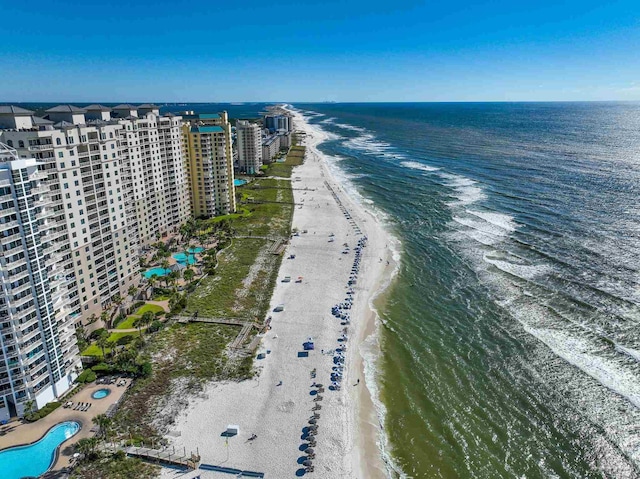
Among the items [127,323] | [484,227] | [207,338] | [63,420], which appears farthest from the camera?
[484,227]

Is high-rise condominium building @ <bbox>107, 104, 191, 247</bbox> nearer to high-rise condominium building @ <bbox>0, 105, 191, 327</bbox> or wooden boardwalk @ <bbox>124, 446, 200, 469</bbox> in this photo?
high-rise condominium building @ <bbox>0, 105, 191, 327</bbox>

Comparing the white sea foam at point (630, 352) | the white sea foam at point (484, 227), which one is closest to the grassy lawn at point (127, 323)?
the white sea foam at point (630, 352)

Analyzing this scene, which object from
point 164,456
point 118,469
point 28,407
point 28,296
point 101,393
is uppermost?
point 28,296

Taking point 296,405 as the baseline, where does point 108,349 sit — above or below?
above

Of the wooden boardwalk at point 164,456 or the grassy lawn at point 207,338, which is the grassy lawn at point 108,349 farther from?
the wooden boardwalk at point 164,456

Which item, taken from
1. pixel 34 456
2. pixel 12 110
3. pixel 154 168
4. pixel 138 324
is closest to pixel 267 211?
pixel 154 168

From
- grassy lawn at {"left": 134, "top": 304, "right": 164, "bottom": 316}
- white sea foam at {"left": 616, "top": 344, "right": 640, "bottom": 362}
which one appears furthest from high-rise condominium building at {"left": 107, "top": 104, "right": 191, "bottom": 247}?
white sea foam at {"left": 616, "top": 344, "right": 640, "bottom": 362}

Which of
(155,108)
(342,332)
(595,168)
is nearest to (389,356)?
(342,332)

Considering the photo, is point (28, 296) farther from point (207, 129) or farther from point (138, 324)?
point (207, 129)
